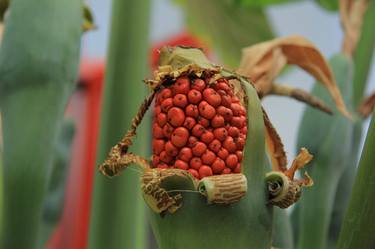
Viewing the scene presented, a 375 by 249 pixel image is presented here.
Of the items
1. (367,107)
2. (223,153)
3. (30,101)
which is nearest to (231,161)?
(223,153)

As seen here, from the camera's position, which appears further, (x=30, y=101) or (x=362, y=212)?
(x=30, y=101)

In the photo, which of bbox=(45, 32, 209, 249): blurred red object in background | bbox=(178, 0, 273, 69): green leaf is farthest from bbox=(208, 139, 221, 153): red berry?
bbox=(45, 32, 209, 249): blurred red object in background

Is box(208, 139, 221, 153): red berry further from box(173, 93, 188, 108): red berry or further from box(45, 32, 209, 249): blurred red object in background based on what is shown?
box(45, 32, 209, 249): blurred red object in background

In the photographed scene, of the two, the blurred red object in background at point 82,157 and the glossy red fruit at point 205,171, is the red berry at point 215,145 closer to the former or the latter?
the glossy red fruit at point 205,171

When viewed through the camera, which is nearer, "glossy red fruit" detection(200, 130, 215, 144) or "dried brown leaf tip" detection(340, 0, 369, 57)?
"glossy red fruit" detection(200, 130, 215, 144)

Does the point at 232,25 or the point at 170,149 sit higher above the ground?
the point at 232,25

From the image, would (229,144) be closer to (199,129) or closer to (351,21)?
(199,129)

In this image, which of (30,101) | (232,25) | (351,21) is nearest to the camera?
(30,101)
